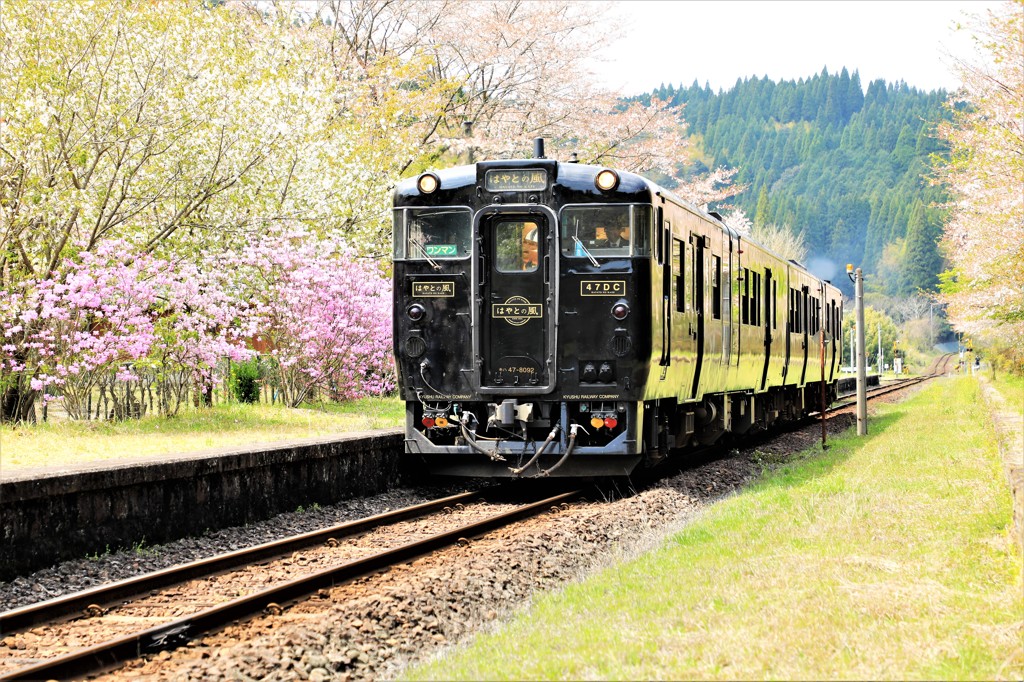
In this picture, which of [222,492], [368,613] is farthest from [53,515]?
[368,613]

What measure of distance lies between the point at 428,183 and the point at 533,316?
1767mm

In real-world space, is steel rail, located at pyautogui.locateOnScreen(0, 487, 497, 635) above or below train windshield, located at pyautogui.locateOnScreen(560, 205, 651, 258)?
below

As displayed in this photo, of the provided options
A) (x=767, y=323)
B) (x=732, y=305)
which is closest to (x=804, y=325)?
(x=767, y=323)

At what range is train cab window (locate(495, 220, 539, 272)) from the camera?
12.2 m

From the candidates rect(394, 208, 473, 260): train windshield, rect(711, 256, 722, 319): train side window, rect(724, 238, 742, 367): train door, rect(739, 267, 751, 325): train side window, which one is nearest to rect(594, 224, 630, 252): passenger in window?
rect(394, 208, 473, 260): train windshield

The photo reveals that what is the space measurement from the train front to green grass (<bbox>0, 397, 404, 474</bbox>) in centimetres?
299

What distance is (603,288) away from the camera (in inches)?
469

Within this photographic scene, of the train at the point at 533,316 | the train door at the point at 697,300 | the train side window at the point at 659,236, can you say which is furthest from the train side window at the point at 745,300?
the train side window at the point at 659,236

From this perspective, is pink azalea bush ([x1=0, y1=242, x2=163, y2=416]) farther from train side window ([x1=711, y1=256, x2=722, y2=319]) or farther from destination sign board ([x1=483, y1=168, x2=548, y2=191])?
train side window ([x1=711, y1=256, x2=722, y2=319])

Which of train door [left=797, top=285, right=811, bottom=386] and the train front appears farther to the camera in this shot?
train door [left=797, top=285, right=811, bottom=386]

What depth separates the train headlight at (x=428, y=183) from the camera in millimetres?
12273

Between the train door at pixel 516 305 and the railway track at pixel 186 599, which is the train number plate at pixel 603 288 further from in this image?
the railway track at pixel 186 599

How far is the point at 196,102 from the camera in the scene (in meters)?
18.9

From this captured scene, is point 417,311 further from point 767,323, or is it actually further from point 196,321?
point 767,323
